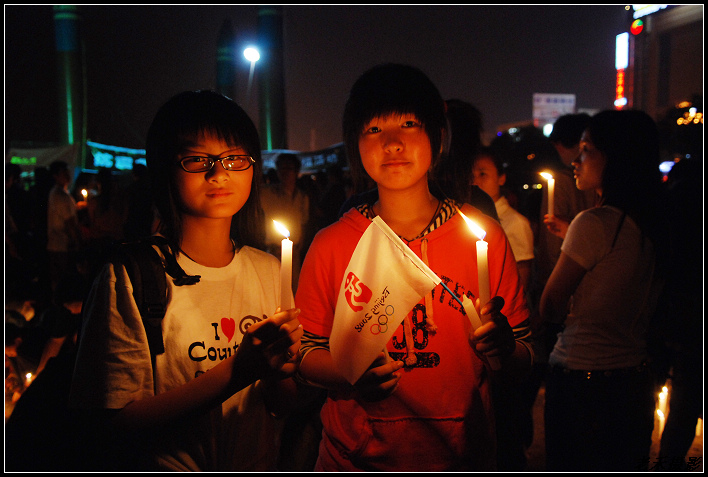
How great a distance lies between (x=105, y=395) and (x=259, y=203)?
967mm

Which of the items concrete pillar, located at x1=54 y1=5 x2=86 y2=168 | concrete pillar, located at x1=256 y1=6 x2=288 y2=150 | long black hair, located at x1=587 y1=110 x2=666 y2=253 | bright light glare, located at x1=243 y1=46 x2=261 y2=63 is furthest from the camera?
concrete pillar, located at x1=256 y1=6 x2=288 y2=150

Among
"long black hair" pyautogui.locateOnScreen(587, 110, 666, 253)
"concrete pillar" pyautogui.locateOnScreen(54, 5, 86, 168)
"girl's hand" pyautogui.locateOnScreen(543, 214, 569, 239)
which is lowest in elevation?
"girl's hand" pyautogui.locateOnScreen(543, 214, 569, 239)

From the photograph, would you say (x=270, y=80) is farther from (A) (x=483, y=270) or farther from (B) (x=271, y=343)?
(A) (x=483, y=270)

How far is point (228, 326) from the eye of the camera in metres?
1.89

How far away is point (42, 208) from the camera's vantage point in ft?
29.5

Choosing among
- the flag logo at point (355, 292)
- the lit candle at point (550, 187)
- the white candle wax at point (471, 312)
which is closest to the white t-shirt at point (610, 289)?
the lit candle at point (550, 187)

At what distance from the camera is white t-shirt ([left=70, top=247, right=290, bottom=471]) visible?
1.67 metres

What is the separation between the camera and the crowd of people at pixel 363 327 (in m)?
1.68

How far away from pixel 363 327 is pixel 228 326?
58 cm

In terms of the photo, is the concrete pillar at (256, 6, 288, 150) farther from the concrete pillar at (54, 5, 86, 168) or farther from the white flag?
the white flag

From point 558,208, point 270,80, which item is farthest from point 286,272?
point 270,80

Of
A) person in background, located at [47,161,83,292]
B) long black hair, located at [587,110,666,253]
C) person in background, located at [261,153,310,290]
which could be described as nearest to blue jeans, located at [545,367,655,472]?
long black hair, located at [587,110,666,253]

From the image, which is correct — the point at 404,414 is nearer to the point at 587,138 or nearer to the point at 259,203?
the point at 259,203

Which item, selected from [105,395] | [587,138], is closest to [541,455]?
[587,138]
